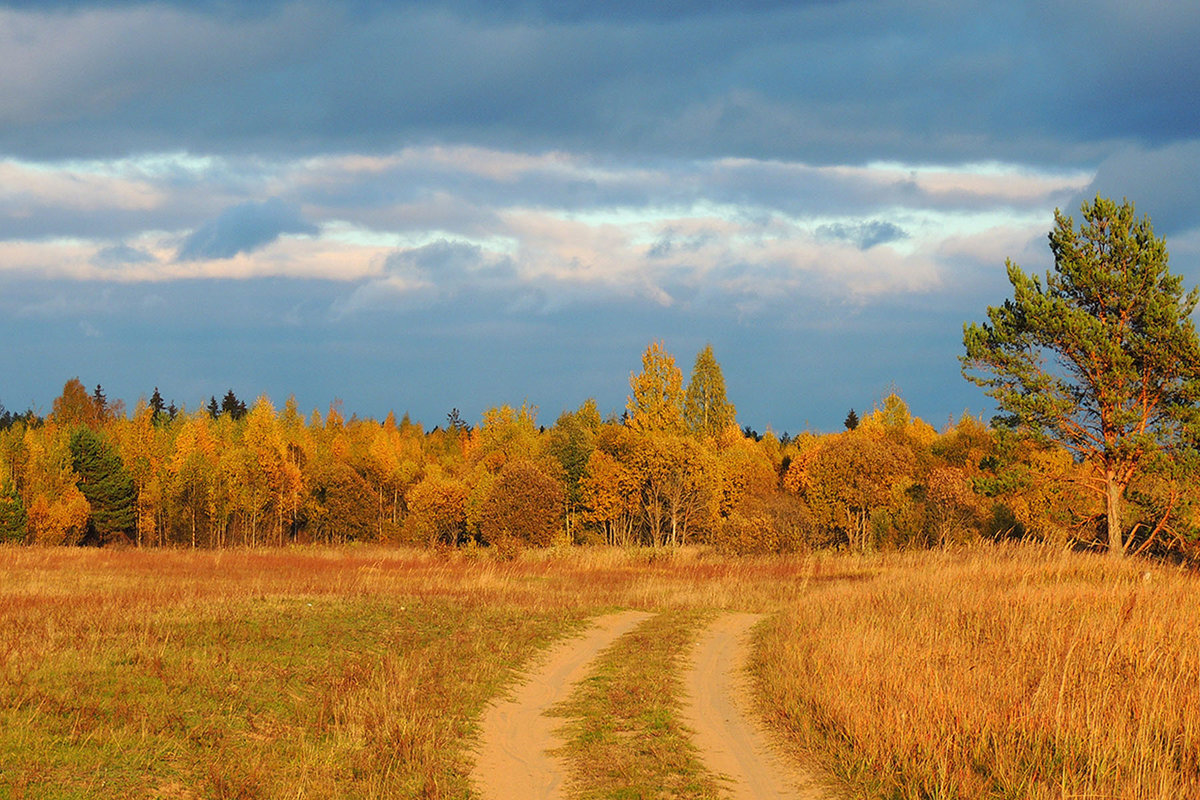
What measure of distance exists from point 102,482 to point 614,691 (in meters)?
76.6

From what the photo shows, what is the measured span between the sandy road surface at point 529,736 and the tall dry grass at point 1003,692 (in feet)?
10.7

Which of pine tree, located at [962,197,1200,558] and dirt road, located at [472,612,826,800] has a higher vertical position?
pine tree, located at [962,197,1200,558]

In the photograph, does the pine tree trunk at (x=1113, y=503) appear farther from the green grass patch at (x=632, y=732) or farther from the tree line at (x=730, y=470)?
the green grass patch at (x=632, y=732)

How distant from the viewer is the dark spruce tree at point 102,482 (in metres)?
76.7

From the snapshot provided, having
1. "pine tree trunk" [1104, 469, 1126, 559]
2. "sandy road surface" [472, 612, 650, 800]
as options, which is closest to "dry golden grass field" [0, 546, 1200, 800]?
"sandy road surface" [472, 612, 650, 800]

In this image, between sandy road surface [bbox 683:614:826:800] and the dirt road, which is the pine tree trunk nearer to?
sandy road surface [bbox 683:614:826:800]

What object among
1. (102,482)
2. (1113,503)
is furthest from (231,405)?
(1113,503)

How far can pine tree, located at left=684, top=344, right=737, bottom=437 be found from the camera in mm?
96500

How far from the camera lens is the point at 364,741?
10852mm

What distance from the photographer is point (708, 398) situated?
97812mm

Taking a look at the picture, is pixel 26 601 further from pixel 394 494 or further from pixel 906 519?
pixel 394 494

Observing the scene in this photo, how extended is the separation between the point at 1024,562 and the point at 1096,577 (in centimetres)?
172

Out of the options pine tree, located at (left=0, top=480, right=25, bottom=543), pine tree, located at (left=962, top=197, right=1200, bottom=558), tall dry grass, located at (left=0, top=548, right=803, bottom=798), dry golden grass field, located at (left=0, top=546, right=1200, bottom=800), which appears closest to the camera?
dry golden grass field, located at (left=0, top=546, right=1200, bottom=800)

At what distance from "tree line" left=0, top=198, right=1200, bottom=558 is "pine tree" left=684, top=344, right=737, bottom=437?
17cm
